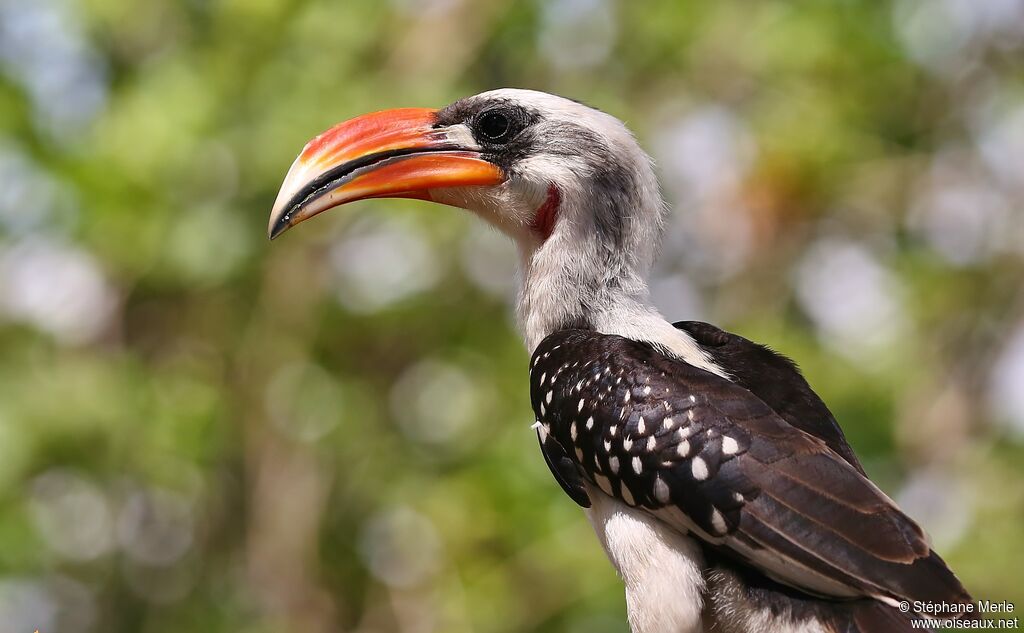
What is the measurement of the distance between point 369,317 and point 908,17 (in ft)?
12.5

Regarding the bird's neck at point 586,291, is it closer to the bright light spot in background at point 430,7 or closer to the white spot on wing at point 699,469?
the white spot on wing at point 699,469

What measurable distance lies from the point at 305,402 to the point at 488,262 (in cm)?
136

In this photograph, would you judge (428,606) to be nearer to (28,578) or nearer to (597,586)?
(597,586)

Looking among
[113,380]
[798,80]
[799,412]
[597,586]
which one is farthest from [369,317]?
[799,412]

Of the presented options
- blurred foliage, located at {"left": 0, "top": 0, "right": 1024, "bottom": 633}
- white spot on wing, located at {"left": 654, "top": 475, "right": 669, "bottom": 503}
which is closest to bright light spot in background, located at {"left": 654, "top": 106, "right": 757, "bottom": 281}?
blurred foliage, located at {"left": 0, "top": 0, "right": 1024, "bottom": 633}

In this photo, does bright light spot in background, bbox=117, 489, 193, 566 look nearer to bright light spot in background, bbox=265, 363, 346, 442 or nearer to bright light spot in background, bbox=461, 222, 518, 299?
A: bright light spot in background, bbox=265, 363, 346, 442

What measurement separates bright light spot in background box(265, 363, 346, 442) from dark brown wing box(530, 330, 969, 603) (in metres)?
3.54

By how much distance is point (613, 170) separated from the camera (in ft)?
13.9

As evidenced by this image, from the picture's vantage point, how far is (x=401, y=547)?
24.1 feet

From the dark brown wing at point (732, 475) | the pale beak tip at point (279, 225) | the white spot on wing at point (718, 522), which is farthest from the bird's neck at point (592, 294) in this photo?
the pale beak tip at point (279, 225)

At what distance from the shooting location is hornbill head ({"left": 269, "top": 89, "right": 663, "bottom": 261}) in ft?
13.6

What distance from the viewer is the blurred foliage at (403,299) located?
21.5 ft

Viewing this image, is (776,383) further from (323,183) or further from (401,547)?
(401,547)

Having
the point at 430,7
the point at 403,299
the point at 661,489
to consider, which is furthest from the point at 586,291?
the point at 430,7
